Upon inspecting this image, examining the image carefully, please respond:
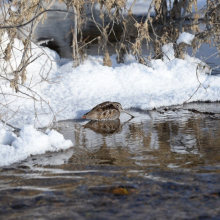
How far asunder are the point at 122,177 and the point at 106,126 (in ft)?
8.36

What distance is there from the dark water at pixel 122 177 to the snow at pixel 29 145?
0.12 meters

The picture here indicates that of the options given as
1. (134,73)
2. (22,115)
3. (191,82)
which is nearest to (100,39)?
(134,73)

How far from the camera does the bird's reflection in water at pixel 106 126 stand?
23.4 feet

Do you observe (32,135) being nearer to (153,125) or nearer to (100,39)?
(153,125)

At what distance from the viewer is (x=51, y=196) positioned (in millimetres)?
4488

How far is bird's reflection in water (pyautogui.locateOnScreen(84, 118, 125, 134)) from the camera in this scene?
23.4 feet

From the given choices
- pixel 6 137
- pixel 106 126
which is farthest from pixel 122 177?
pixel 106 126

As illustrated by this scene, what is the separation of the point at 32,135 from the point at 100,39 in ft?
16.3

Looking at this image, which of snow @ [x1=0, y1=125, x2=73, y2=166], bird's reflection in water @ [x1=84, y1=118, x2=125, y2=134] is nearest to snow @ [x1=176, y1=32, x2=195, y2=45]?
bird's reflection in water @ [x1=84, y1=118, x2=125, y2=134]

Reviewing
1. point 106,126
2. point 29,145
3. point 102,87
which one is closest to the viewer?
point 29,145

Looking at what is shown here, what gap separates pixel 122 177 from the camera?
4961mm

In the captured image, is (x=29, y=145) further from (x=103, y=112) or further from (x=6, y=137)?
(x=103, y=112)

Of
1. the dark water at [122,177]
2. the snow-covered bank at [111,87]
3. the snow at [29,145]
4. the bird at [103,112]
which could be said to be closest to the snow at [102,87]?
the snow-covered bank at [111,87]

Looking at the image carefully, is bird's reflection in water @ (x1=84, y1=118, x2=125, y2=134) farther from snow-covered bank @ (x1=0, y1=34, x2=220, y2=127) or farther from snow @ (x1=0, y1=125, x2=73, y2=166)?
snow @ (x1=0, y1=125, x2=73, y2=166)
